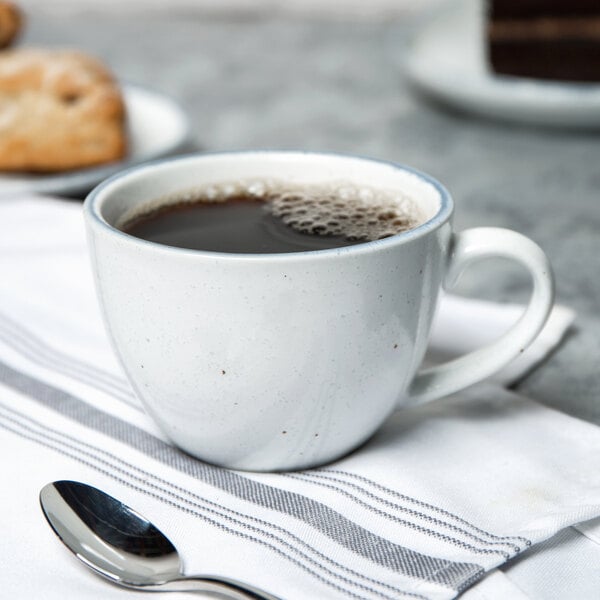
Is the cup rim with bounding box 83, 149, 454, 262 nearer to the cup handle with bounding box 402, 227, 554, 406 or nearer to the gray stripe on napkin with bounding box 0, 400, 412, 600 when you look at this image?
the cup handle with bounding box 402, 227, 554, 406

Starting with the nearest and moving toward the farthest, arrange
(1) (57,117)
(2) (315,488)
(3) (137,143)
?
(2) (315,488) < (1) (57,117) < (3) (137,143)

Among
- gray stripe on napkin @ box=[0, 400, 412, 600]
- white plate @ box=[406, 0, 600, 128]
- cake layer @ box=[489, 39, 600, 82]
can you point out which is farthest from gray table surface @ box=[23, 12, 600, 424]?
gray stripe on napkin @ box=[0, 400, 412, 600]

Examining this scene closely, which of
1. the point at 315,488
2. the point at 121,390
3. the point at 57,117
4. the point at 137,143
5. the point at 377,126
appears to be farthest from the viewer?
the point at 377,126

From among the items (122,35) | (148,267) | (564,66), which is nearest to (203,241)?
(148,267)

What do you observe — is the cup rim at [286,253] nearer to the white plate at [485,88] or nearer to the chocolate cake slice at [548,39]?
the white plate at [485,88]

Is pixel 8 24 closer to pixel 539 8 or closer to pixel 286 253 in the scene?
pixel 539 8

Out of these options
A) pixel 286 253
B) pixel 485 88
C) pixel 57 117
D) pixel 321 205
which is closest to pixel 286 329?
pixel 286 253
